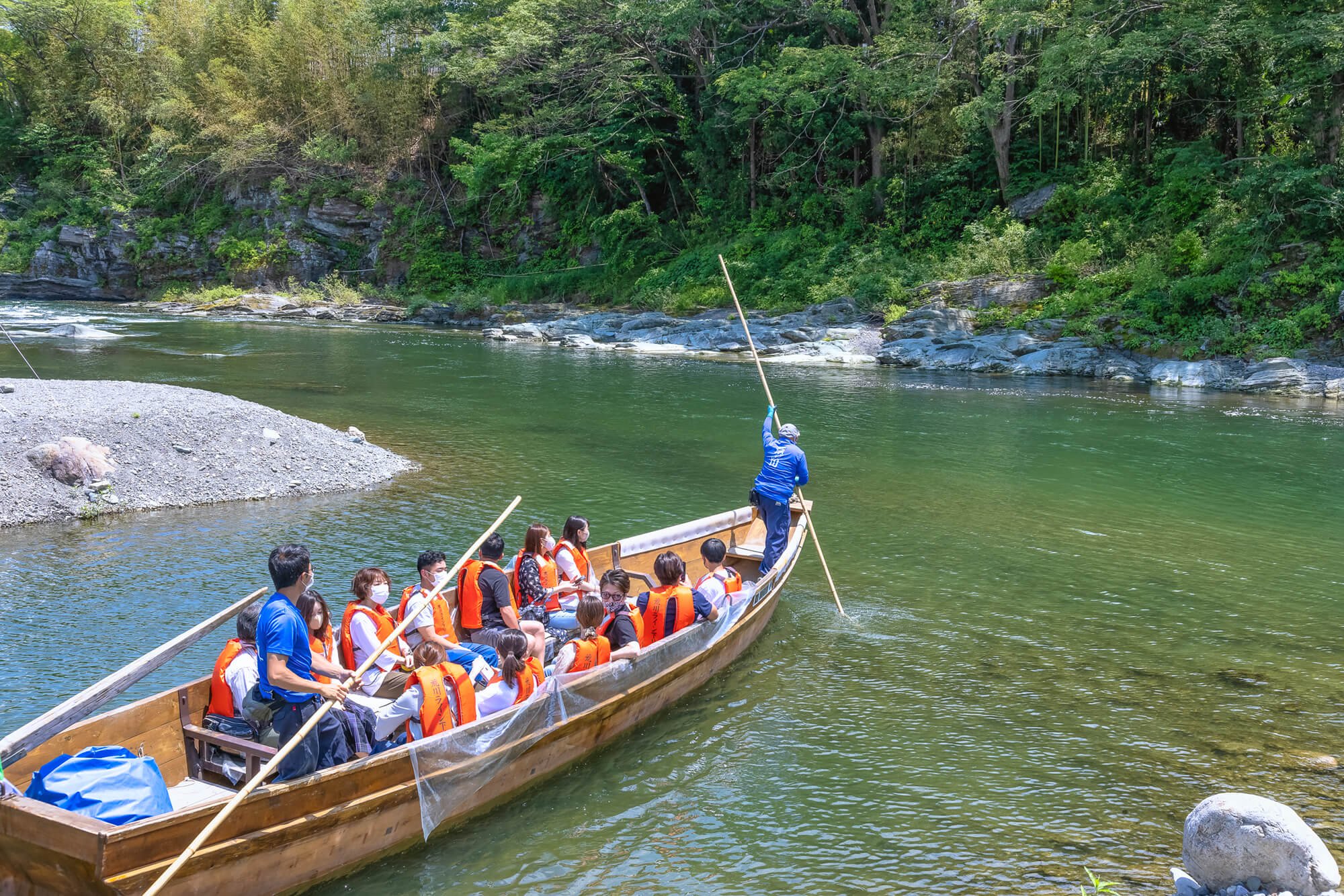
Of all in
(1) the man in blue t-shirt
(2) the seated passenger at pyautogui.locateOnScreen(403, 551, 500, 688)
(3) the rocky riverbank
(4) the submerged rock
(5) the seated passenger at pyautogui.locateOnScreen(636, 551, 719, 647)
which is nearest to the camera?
(1) the man in blue t-shirt

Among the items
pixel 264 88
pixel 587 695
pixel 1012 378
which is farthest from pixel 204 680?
pixel 264 88

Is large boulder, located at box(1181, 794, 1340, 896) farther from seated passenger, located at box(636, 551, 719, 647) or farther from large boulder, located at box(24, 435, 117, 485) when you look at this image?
large boulder, located at box(24, 435, 117, 485)

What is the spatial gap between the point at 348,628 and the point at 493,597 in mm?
1424

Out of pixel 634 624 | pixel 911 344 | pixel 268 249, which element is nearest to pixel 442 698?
pixel 634 624

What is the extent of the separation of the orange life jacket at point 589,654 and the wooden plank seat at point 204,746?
2.13m

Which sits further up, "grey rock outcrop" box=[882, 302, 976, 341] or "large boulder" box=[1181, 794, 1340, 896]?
"grey rock outcrop" box=[882, 302, 976, 341]

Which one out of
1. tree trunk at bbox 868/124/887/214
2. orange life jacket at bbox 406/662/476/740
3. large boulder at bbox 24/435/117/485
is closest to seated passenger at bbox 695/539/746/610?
orange life jacket at bbox 406/662/476/740

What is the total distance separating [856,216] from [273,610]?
35.2 m

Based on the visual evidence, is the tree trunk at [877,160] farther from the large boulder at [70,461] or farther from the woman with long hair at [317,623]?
the woman with long hair at [317,623]

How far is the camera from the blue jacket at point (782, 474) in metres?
10.2

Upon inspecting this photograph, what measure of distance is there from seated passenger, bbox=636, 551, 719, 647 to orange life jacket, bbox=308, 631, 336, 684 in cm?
238

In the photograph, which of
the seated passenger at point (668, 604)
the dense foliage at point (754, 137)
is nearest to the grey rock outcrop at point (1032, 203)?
the dense foliage at point (754, 137)

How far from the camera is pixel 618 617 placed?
25.0 ft

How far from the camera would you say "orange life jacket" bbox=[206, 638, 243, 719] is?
5914 mm
